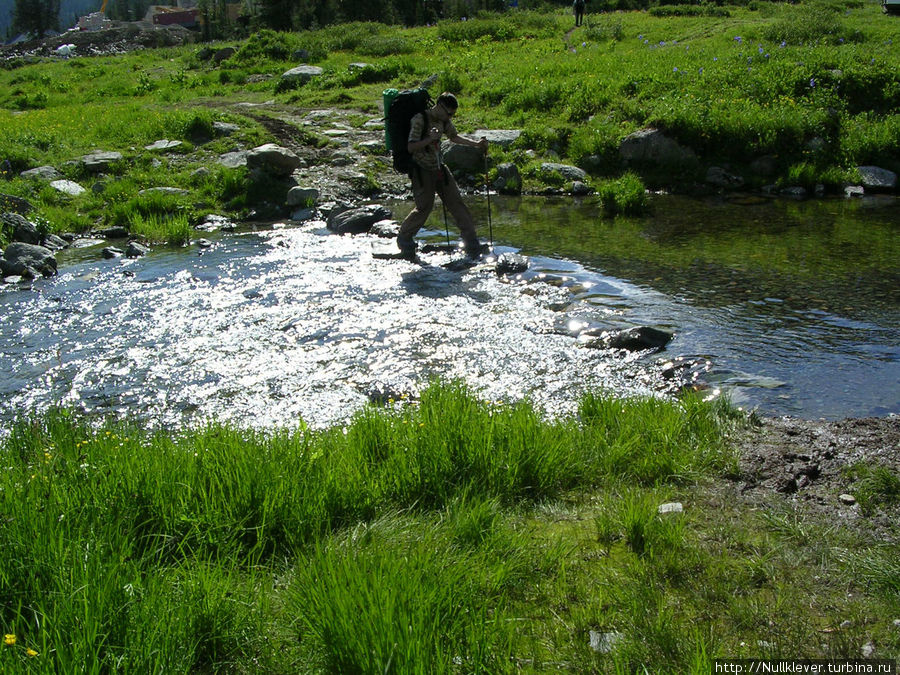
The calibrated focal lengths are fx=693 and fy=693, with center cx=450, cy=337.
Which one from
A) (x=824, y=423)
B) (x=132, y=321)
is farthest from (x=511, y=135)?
(x=824, y=423)

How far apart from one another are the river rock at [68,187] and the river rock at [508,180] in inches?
451

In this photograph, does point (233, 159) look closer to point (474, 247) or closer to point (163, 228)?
point (163, 228)

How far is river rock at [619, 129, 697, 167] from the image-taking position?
20281 millimetres

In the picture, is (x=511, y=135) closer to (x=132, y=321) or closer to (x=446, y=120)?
(x=446, y=120)

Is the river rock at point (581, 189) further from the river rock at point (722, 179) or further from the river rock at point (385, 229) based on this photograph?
the river rock at point (385, 229)

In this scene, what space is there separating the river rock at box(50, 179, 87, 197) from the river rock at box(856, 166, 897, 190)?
832 inches

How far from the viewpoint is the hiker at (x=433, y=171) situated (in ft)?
43.4

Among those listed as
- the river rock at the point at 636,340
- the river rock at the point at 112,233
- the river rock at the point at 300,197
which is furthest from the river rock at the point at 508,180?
the river rock at the point at 636,340

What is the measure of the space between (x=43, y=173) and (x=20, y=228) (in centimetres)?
551

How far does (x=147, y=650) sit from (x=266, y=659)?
1.76 feet

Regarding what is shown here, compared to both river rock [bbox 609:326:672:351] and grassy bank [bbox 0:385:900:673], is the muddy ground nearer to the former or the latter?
grassy bank [bbox 0:385:900:673]

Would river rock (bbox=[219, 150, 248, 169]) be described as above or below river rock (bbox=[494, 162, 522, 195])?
above

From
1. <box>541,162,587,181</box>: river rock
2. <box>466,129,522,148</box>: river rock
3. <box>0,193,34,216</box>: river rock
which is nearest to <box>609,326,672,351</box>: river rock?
<box>541,162,587,181</box>: river rock

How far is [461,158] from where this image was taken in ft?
69.2
